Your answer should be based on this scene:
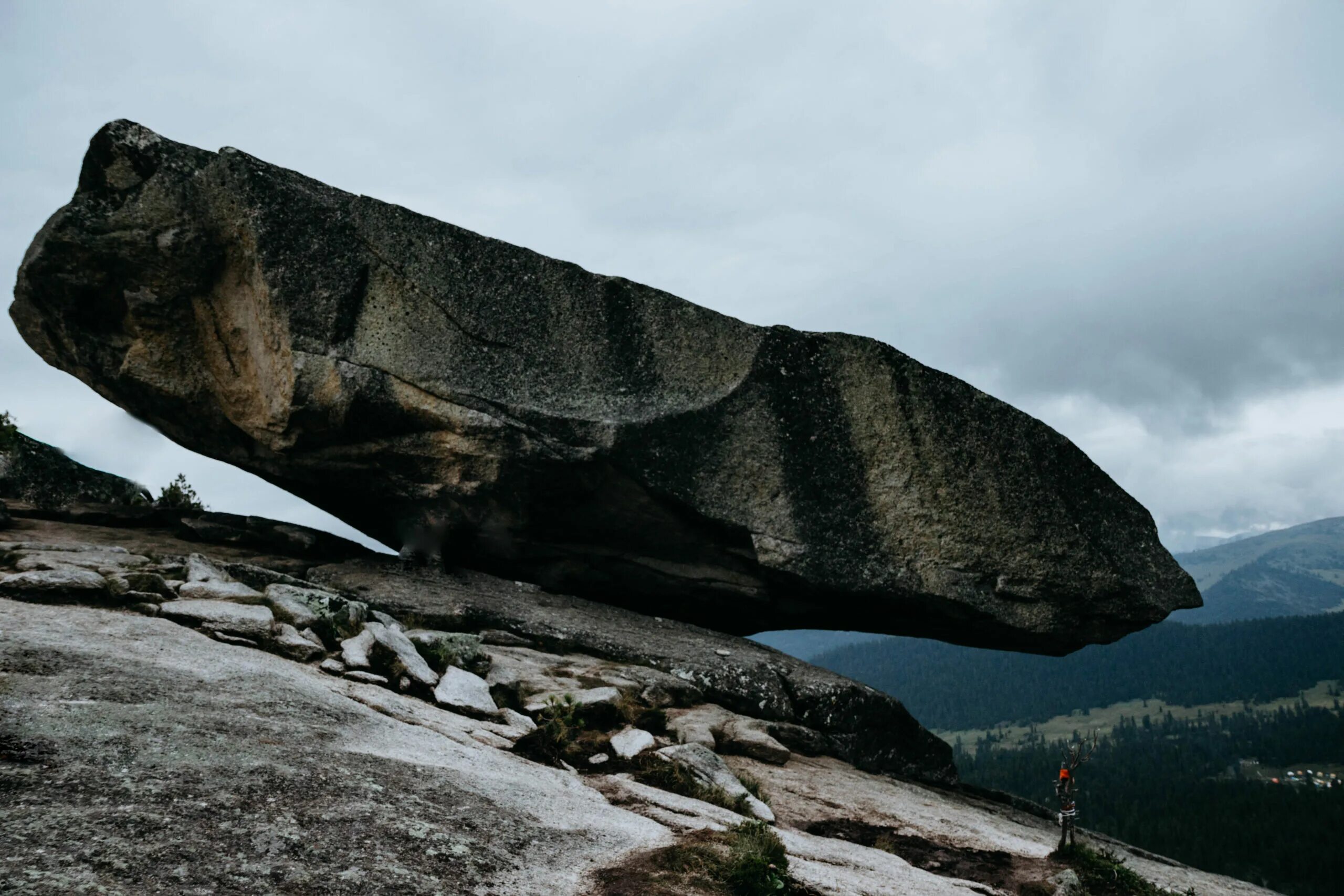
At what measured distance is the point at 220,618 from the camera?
13.1m

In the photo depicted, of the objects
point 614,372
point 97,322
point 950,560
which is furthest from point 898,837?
point 97,322

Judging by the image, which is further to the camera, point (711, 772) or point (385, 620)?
point (385, 620)

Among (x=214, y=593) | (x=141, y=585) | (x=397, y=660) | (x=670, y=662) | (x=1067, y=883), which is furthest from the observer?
(x=670, y=662)

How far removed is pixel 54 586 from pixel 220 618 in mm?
2181

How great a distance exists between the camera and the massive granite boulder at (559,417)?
20.1 m

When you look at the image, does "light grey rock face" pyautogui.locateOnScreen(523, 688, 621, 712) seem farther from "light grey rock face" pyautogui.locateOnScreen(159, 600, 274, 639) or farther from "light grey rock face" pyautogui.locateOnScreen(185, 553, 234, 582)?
"light grey rock face" pyautogui.locateOnScreen(185, 553, 234, 582)

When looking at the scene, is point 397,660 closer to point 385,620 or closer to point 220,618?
point 220,618

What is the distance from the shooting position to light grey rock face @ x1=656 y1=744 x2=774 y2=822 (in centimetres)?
1223

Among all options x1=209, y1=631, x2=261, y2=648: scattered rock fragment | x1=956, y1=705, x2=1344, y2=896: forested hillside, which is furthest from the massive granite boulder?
x1=956, y1=705, x2=1344, y2=896: forested hillside

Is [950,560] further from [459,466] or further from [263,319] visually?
[263,319]

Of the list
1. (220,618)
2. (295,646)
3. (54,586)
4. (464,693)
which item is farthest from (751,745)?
(54,586)

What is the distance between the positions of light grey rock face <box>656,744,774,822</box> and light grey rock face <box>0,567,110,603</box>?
7.92m

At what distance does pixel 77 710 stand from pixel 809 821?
8.77 metres

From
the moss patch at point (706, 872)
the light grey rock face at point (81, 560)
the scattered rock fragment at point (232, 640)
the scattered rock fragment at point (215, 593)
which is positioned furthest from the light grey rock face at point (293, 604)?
the moss patch at point (706, 872)
